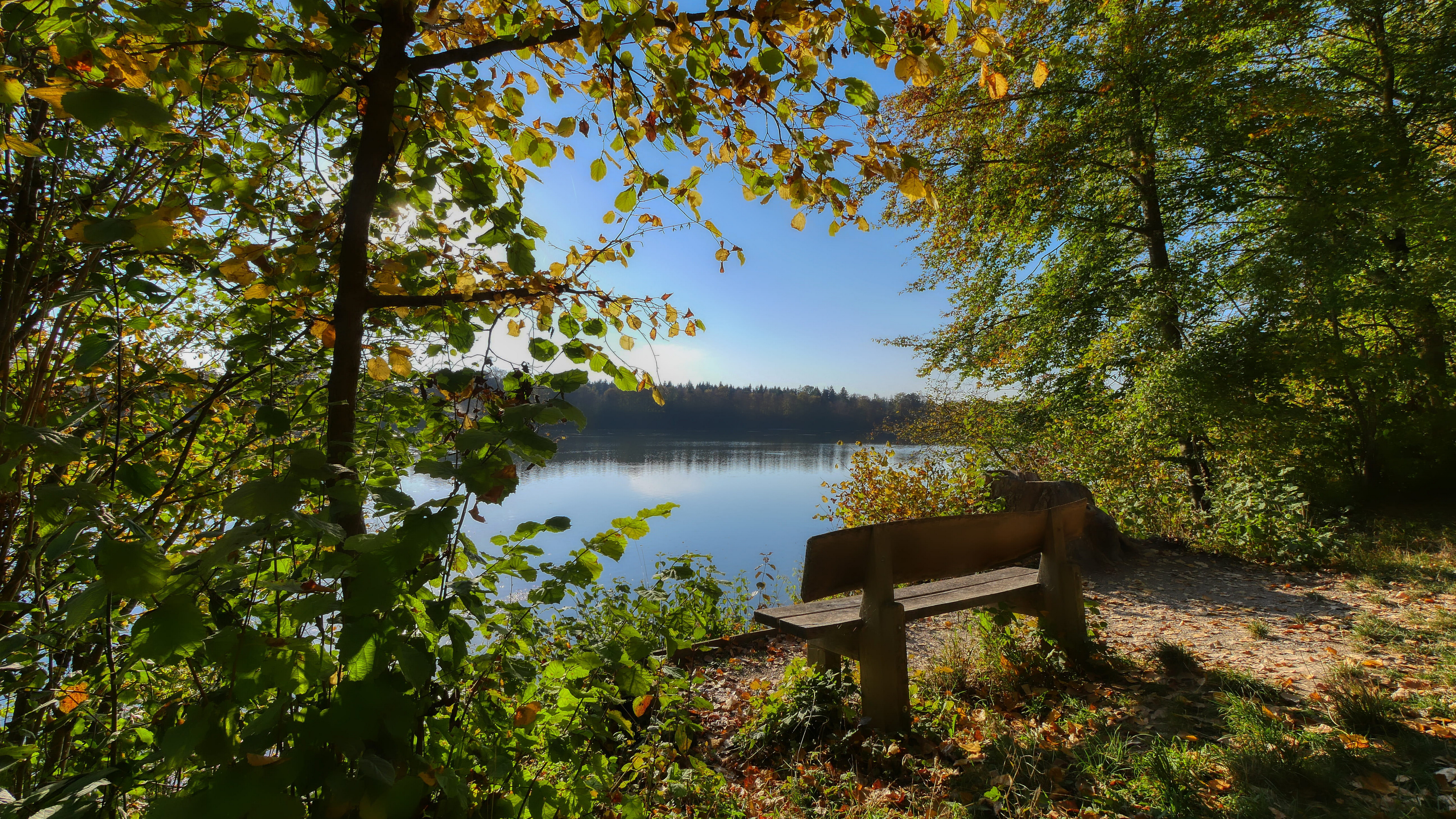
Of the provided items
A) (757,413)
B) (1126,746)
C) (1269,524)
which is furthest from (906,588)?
(757,413)

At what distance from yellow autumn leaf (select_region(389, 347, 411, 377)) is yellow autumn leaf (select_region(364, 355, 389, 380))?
0.02 m

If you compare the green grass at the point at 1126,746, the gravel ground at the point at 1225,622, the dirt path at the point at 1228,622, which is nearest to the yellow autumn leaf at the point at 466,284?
the green grass at the point at 1126,746

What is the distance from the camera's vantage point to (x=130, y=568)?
0.71 metres

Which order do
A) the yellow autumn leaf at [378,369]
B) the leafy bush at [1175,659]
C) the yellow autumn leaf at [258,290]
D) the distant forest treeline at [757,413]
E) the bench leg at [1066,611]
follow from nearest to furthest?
1. the yellow autumn leaf at [258,290]
2. the yellow autumn leaf at [378,369]
3. the leafy bush at [1175,659]
4. the bench leg at [1066,611]
5. the distant forest treeline at [757,413]

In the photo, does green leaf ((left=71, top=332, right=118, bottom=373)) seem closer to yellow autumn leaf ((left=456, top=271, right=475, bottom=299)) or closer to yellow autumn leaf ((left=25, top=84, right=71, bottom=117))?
yellow autumn leaf ((left=25, top=84, right=71, bottom=117))

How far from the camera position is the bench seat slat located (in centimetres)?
288

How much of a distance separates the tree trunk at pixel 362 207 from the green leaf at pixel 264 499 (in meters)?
0.44

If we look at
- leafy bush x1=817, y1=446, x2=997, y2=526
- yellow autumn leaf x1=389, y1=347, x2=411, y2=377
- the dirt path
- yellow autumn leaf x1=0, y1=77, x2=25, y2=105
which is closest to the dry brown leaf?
the dirt path

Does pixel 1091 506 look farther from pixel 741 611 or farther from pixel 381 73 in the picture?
pixel 381 73

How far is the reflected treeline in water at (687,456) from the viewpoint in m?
24.8

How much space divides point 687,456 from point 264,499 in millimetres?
33595

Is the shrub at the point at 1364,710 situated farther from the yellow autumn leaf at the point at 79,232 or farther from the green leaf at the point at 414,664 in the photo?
the yellow autumn leaf at the point at 79,232

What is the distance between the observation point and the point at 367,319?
1740mm

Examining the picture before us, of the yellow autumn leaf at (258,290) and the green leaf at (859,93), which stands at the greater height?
the green leaf at (859,93)
